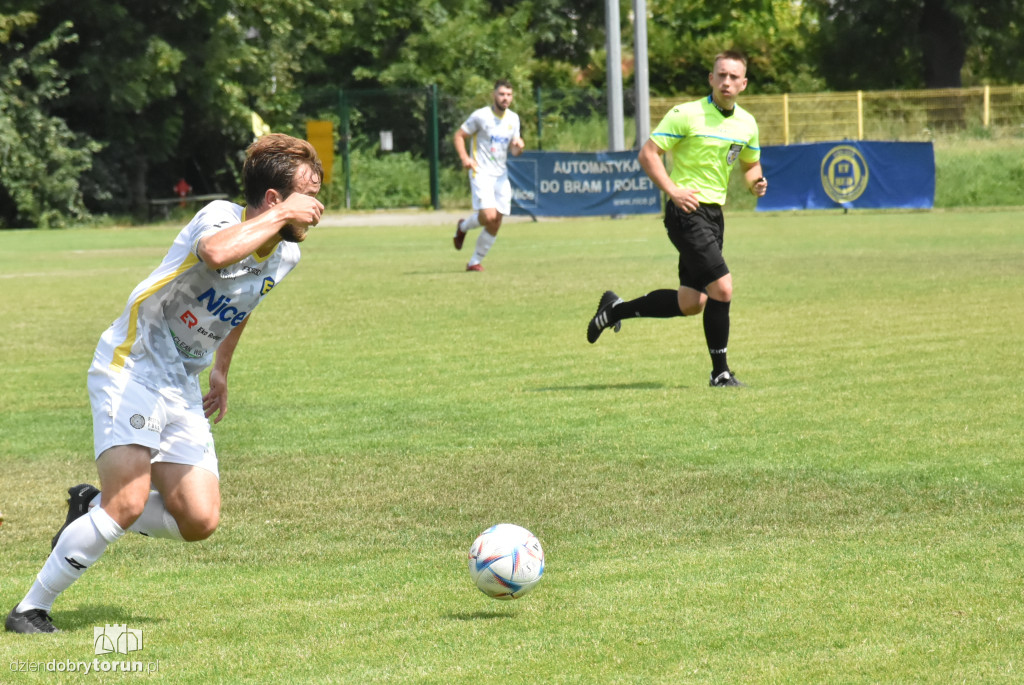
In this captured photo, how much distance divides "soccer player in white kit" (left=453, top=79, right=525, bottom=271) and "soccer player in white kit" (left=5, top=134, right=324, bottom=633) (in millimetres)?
13105

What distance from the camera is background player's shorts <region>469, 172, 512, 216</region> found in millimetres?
17812

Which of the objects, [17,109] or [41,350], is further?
[17,109]

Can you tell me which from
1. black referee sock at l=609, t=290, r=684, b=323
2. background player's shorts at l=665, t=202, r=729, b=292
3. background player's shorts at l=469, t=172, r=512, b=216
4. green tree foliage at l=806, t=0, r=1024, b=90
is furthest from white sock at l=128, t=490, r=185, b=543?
green tree foliage at l=806, t=0, r=1024, b=90

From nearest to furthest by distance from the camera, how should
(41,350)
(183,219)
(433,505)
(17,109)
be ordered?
(433,505) < (41,350) < (17,109) < (183,219)

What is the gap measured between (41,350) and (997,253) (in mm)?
12742

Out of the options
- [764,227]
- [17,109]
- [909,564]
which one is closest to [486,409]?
[909,564]

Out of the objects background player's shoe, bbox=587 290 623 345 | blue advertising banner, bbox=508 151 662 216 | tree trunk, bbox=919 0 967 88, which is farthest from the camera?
tree trunk, bbox=919 0 967 88

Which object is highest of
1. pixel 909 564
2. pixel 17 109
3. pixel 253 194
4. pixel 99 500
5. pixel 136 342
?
pixel 17 109

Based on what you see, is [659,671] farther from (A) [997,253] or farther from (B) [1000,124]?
(B) [1000,124]

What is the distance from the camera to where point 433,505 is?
6.34 meters

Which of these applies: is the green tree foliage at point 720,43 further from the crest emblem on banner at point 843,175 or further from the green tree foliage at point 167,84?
the crest emblem on banner at point 843,175

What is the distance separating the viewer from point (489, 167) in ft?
59.2

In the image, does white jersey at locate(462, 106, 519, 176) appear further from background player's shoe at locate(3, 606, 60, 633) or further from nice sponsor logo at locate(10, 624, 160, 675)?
nice sponsor logo at locate(10, 624, 160, 675)

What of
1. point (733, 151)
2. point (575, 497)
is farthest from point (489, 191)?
point (575, 497)
